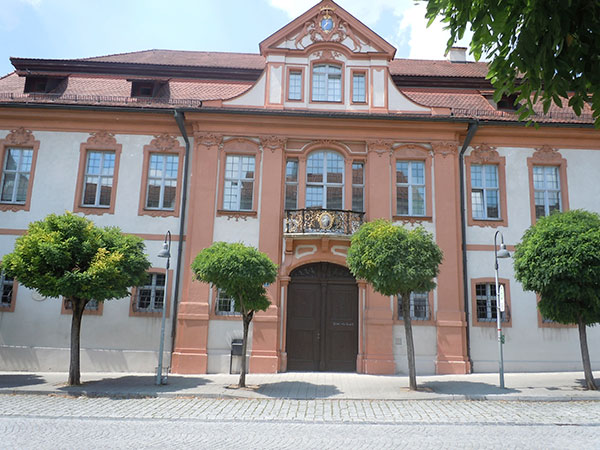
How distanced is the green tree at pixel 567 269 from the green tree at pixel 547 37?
851 cm

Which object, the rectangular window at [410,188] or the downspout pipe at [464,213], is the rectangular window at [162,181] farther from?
the downspout pipe at [464,213]

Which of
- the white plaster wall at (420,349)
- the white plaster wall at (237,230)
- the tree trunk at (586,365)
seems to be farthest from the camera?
the white plaster wall at (237,230)

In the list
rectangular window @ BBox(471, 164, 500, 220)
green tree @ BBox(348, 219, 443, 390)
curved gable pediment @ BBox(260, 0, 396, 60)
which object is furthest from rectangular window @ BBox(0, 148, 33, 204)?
rectangular window @ BBox(471, 164, 500, 220)

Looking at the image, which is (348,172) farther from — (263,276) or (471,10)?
(471,10)

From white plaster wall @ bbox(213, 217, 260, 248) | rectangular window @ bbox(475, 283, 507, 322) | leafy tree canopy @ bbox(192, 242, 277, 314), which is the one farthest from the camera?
white plaster wall @ bbox(213, 217, 260, 248)

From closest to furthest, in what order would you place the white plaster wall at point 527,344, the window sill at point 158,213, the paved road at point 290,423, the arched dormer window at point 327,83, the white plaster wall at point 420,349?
the paved road at point 290,423
the white plaster wall at point 420,349
the white plaster wall at point 527,344
the window sill at point 158,213
the arched dormer window at point 327,83

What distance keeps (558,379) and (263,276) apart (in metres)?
8.76

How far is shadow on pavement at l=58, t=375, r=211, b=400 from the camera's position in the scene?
10906 millimetres

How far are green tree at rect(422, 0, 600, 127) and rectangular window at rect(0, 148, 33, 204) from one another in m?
15.7

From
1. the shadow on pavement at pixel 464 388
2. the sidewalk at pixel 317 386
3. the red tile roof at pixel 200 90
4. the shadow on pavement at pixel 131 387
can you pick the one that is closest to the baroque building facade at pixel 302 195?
the red tile roof at pixel 200 90

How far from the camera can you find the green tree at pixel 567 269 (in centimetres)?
1170

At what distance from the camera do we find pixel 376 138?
1619cm

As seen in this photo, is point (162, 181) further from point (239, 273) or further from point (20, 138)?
point (239, 273)

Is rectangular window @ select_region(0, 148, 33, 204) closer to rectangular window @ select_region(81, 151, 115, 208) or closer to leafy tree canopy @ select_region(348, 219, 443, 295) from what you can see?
rectangular window @ select_region(81, 151, 115, 208)
